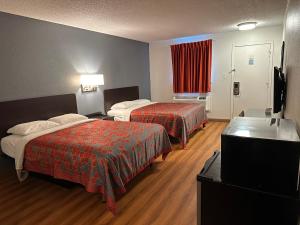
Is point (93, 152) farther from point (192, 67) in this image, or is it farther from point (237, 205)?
point (192, 67)

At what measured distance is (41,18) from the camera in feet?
10.8

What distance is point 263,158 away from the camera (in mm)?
1010

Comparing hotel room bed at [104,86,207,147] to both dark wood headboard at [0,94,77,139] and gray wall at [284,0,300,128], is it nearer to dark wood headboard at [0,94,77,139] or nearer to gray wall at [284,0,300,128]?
dark wood headboard at [0,94,77,139]

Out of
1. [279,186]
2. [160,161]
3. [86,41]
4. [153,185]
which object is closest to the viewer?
[279,186]

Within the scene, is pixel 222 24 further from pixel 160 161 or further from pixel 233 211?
pixel 233 211

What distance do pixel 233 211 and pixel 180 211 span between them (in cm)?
107

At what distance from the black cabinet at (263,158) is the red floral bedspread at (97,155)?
1.27 meters

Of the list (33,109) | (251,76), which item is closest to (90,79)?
(33,109)

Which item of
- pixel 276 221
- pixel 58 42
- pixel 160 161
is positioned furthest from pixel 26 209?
pixel 58 42

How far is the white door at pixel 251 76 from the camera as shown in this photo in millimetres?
5041

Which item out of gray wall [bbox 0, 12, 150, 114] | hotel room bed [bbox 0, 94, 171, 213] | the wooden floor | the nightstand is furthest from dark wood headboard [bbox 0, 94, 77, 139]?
the wooden floor

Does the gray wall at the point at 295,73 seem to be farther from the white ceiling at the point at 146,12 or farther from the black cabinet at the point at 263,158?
the white ceiling at the point at 146,12

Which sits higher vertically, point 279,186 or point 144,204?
point 279,186

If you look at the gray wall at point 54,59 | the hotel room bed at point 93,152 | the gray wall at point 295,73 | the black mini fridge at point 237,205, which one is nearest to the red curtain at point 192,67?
the gray wall at point 54,59
